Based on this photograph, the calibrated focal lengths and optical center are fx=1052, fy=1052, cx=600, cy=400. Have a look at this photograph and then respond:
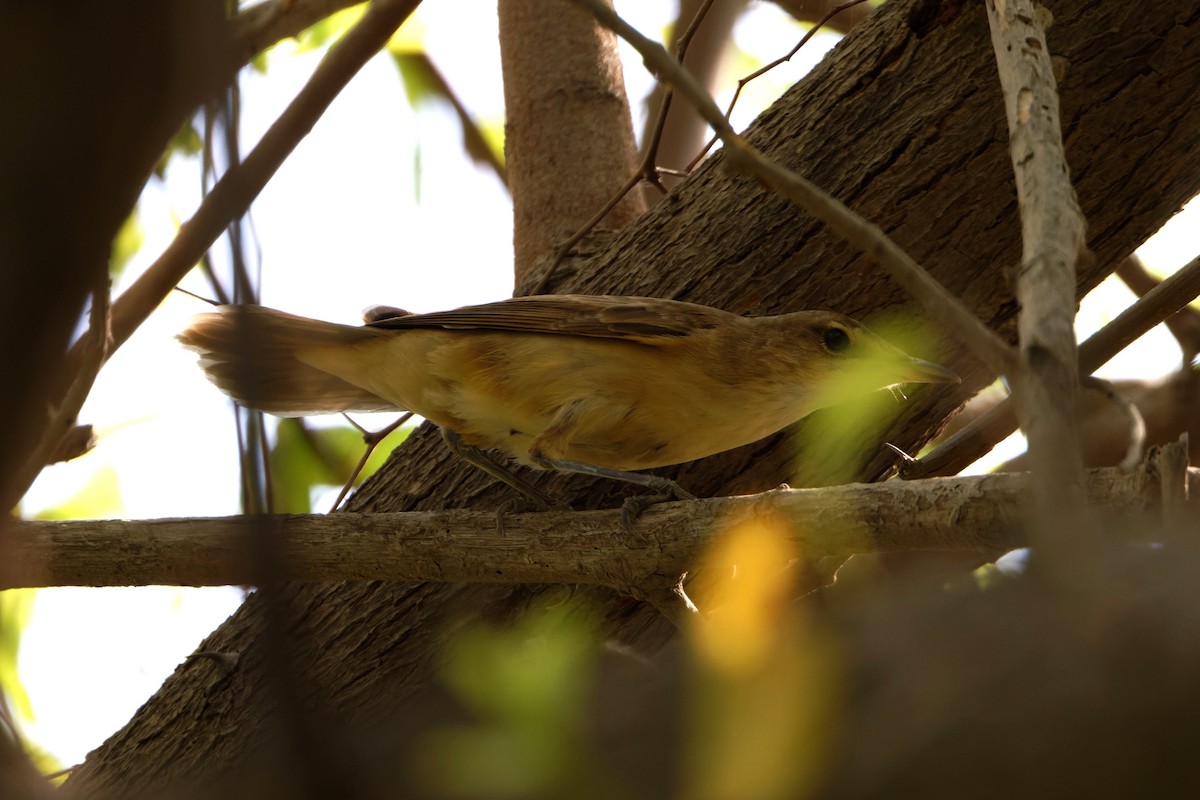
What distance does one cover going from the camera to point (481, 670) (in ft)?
4.98

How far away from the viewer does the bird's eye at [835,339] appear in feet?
13.0

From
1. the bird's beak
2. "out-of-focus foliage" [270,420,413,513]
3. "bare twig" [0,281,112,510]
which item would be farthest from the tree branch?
"out-of-focus foliage" [270,420,413,513]

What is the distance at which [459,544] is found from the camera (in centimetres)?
347

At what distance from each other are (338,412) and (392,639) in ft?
3.78

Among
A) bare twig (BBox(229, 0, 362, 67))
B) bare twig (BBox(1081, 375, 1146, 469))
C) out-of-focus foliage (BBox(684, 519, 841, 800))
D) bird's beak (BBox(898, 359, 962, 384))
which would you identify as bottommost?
out-of-focus foliage (BBox(684, 519, 841, 800))

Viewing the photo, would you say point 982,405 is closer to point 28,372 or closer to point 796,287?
point 796,287

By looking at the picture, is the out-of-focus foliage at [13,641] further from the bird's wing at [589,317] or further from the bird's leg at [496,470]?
the bird's wing at [589,317]

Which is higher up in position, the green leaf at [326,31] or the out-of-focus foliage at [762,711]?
the green leaf at [326,31]

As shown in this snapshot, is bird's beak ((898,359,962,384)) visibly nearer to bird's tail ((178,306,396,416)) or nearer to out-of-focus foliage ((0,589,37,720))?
bird's tail ((178,306,396,416))

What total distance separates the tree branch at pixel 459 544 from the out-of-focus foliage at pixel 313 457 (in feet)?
6.75

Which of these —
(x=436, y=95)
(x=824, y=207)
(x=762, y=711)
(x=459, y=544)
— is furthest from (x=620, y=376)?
(x=436, y=95)

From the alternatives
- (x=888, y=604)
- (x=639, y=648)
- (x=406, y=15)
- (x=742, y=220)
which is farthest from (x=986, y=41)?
(x=888, y=604)

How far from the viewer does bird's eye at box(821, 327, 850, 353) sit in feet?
13.0

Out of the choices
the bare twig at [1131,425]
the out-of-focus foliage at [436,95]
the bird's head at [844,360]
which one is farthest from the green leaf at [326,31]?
the bare twig at [1131,425]
